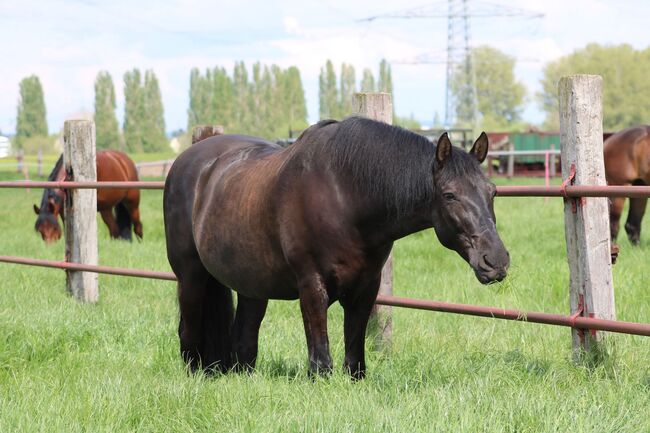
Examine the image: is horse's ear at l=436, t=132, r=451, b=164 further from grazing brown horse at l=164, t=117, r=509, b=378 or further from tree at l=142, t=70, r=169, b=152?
tree at l=142, t=70, r=169, b=152

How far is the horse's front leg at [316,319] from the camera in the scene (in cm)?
384

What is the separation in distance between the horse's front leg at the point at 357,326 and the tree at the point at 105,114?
66773mm

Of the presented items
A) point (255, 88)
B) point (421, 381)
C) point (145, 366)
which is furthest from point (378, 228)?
point (255, 88)

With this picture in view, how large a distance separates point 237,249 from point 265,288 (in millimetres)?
242

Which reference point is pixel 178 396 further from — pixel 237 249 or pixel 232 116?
pixel 232 116

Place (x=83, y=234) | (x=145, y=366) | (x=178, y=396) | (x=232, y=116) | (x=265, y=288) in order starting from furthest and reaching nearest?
(x=232, y=116)
(x=83, y=234)
(x=145, y=366)
(x=265, y=288)
(x=178, y=396)

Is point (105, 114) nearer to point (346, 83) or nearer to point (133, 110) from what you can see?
point (133, 110)

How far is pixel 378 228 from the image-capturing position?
3834mm

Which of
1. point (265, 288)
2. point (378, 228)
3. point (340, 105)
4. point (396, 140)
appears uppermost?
point (340, 105)

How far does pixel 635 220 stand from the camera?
34.6ft

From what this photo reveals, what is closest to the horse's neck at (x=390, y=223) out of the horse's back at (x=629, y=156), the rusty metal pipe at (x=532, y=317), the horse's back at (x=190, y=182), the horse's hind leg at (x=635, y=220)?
the rusty metal pipe at (x=532, y=317)

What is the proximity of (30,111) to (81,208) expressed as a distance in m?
75.0

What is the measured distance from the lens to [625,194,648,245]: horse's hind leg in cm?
1051

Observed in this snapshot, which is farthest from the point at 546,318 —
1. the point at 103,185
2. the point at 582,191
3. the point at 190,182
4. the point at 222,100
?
the point at 222,100
